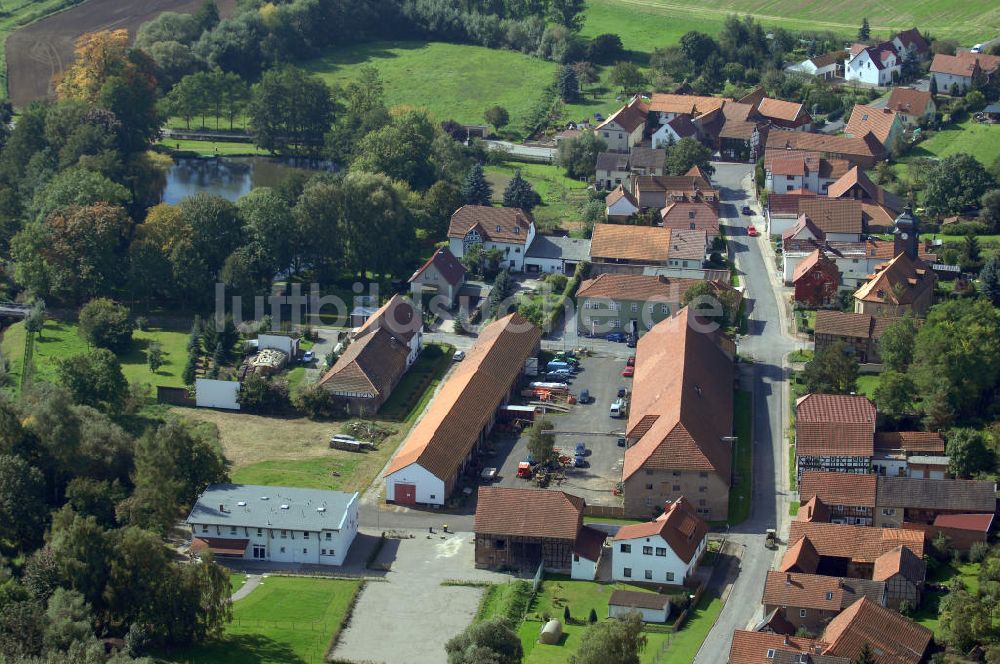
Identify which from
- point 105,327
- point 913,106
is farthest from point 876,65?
point 105,327

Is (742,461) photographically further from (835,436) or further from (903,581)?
(903,581)

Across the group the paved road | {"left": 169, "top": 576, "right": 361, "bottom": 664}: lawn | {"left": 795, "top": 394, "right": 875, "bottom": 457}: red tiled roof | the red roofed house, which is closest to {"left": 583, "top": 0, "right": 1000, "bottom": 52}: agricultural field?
the paved road

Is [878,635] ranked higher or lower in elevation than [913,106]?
lower

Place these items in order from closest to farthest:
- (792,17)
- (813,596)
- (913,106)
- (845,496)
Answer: (813,596)
(845,496)
(913,106)
(792,17)

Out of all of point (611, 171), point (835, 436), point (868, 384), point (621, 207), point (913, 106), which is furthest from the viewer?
point (913, 106)

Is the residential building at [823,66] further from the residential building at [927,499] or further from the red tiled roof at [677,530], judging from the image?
the red tiled roof at [677,530]

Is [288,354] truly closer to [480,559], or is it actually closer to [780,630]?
[480,559]

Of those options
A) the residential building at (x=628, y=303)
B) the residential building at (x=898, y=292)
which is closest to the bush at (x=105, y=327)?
the residential building at (x=628, y=303)
